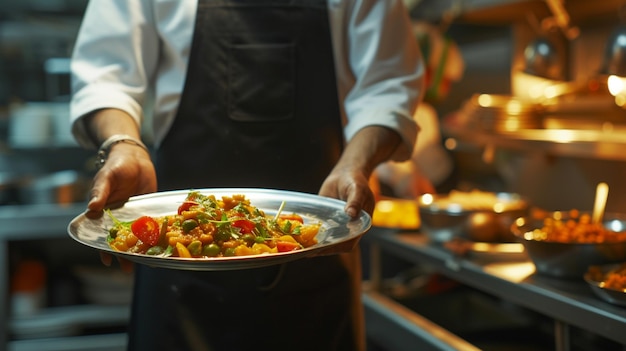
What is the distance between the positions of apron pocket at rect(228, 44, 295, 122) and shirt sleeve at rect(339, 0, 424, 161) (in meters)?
0.15

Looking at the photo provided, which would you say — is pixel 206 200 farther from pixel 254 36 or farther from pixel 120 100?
pixel 254 36

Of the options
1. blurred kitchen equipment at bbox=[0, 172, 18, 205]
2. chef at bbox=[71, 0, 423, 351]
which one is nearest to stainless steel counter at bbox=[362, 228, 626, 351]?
chef at bbox=[71, 0, 423, 351]

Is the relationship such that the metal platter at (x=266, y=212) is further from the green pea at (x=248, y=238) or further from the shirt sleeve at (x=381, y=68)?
the shirt sleeve at (x=381, y=68)

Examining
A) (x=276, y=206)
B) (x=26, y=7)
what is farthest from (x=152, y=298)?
(x=26, y=7)

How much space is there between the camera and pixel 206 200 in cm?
123

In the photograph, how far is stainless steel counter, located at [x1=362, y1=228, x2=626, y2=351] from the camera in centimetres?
146

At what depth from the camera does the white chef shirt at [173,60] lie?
1.50 metres

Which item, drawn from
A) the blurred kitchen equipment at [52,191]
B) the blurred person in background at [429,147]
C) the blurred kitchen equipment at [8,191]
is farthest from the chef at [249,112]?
the blurred kitchen equipment at [8,191]

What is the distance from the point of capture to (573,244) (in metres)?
1.63

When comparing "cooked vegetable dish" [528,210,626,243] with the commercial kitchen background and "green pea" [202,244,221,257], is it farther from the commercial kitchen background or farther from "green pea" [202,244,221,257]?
"green pea" [202,244,221,257]

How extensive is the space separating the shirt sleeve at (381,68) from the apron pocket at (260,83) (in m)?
0.15

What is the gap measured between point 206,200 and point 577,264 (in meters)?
0.94

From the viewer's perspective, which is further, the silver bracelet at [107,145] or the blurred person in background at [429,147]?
the blurred person in background at [429,147]

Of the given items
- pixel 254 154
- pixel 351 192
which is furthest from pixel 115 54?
pixel 351 192
